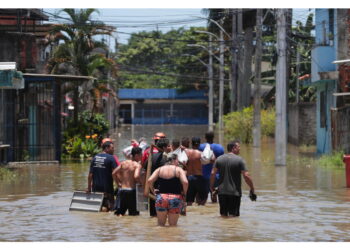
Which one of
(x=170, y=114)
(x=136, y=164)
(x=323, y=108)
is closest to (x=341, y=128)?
(x=323, y=108)

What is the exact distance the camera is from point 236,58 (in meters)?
61.9

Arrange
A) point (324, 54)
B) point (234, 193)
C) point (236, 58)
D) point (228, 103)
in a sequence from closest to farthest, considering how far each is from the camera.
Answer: point (234, 193) → point (324, 54) → point (236, 58) → point (228, 103)

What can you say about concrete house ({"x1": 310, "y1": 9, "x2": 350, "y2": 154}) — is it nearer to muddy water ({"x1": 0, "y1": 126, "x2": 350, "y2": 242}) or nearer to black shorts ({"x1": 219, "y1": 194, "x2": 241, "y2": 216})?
muddy water ({"x1": 0, "y1": 126, "x2": 350, "y2": 242})

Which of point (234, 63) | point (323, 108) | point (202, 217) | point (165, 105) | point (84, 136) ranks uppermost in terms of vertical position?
point (234, 63)

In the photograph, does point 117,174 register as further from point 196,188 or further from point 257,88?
point 257,88

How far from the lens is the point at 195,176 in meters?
17.1

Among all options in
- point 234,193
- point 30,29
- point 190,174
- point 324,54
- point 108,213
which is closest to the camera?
point 234,193

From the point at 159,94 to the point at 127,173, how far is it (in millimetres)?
93856

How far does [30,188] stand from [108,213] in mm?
6929

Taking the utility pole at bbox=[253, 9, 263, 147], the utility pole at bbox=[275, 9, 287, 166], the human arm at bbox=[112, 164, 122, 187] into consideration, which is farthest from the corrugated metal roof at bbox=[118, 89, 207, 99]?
the human arm at bbox=[112, 164, 122, 187]

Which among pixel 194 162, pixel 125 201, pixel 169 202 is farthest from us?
pixel 194 162

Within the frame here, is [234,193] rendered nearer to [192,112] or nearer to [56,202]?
[56,202]

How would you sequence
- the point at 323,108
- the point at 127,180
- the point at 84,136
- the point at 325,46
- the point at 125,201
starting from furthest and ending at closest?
the point at 323,108, the point at 84,136, the point at 325,46, the point at 125,201, the point at 127,180

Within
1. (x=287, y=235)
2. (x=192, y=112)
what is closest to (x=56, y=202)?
(x=287, y=235)
